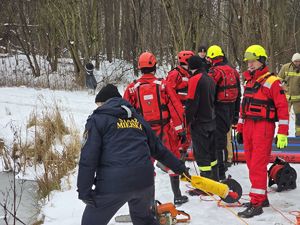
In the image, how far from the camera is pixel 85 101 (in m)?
14.9

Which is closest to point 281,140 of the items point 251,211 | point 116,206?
point 251,211

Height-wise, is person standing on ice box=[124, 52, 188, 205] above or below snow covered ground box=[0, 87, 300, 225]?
above

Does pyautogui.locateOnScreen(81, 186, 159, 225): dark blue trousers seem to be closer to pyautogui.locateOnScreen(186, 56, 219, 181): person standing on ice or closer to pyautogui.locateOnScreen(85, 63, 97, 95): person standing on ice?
pyautogui.locateOnScreen(186, 56, 219, 181): person standing on ice

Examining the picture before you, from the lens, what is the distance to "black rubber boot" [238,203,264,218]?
478 centimetres

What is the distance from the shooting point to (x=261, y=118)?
189 inches

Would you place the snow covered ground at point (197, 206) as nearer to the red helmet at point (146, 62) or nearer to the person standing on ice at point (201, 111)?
the person standing on ice at point (201, 111)

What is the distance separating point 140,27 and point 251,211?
1847 centimetres

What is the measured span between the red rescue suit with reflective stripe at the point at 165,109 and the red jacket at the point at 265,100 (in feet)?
2.66

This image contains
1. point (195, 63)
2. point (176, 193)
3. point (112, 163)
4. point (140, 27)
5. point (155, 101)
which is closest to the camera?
point (112, 163)

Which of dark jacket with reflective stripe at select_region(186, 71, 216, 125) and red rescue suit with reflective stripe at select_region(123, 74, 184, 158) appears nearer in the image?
red rescue suit with reflective stripe at select_region(123, 74, 184, 158)

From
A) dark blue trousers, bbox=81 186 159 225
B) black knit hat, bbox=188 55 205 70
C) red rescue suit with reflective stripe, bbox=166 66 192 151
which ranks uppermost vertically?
black knit hat, bbox=188 55 205 70

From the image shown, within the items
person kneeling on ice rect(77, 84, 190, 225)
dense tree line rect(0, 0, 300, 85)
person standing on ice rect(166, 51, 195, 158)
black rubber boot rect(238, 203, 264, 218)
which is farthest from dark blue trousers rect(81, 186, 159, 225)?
dense tree line rect(0, 0, 300, 85)

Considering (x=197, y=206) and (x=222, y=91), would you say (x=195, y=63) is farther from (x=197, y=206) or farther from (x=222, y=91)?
(x=197, y=206)

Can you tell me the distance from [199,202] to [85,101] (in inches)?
397
